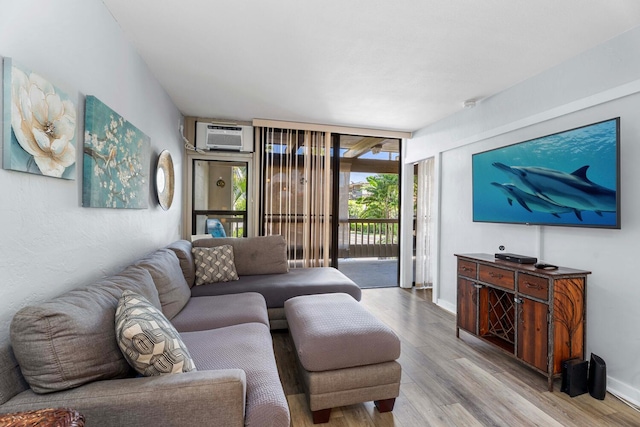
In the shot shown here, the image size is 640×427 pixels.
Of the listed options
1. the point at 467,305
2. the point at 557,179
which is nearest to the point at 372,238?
the point at 467,305

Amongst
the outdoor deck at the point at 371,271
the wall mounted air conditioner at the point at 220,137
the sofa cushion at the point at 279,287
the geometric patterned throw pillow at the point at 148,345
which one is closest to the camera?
the geometric patterned throw pillow at the point at 148,345

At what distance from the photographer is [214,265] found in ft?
9.64

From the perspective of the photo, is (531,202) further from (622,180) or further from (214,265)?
(214,265)

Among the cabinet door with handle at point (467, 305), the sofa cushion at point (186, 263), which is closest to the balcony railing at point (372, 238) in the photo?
the cabinet door with handle at point (467, 305)

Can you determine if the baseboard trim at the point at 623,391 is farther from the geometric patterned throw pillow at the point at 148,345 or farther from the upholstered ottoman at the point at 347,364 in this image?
the geometric patterned throw pillow at the point at 148,345

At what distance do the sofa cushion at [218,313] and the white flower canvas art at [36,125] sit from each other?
1.09 m

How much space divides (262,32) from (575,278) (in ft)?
9.01

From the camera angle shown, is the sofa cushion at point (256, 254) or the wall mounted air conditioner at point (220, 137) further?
the wall mounted air conditioner at point (220, 137)

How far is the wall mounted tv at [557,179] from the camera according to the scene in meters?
1.94

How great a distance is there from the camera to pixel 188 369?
1.16 meters

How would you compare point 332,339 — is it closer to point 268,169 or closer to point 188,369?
point 188,369

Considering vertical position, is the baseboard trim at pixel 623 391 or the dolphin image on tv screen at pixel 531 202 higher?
the dolphin image on tv screen at pixel 531 202

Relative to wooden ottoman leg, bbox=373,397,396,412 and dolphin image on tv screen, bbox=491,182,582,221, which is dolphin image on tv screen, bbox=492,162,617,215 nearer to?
dolphin image on tv screen, bbox=491,182,582,221

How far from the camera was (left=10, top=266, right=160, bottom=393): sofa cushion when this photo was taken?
956mm
